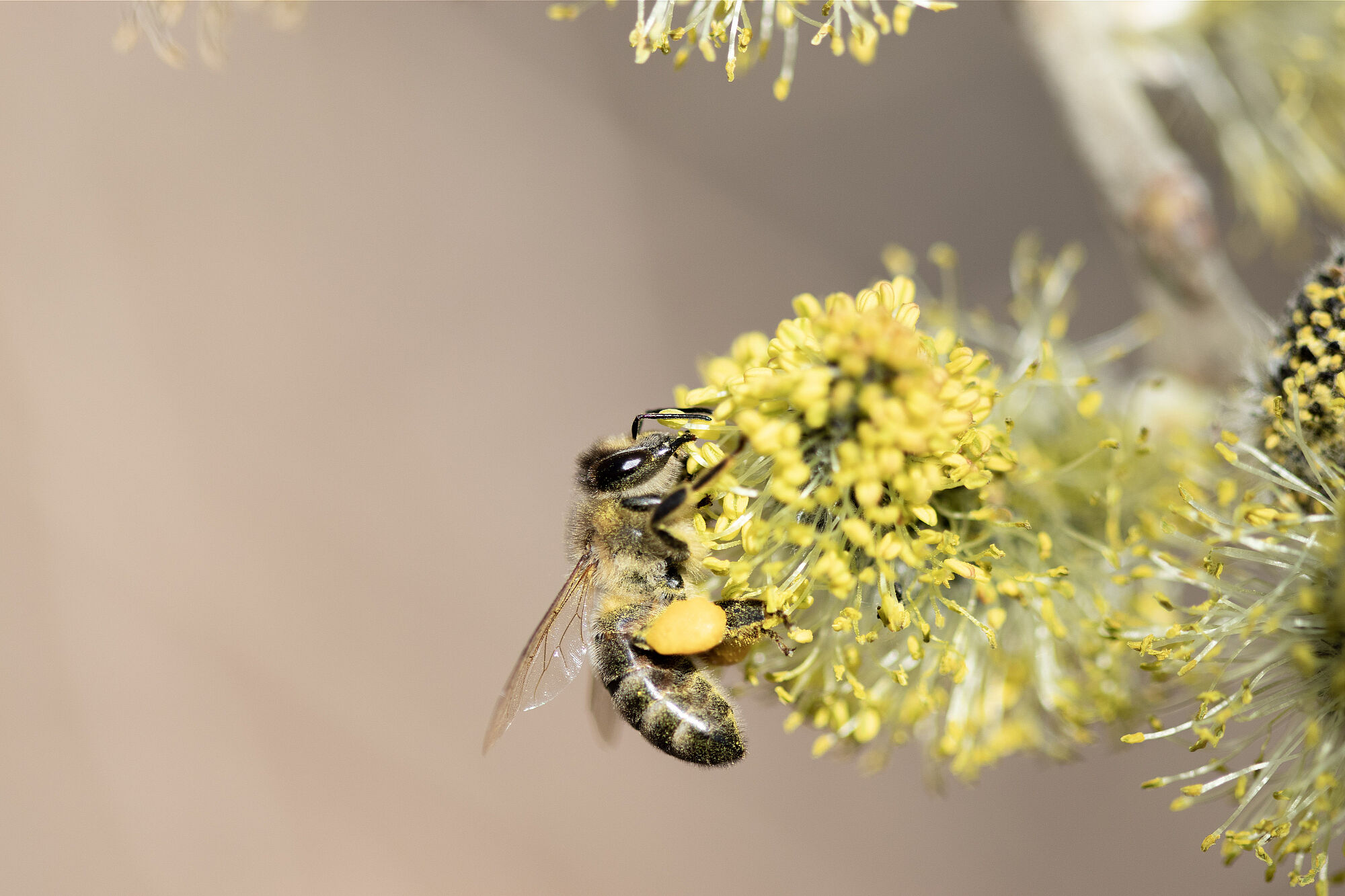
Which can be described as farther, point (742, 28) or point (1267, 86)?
point (1267, 86)

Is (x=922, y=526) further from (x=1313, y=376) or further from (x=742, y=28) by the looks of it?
(x=742, y=28)

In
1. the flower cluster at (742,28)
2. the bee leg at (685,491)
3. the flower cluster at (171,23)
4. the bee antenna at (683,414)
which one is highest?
the flower cluster at (171,23)

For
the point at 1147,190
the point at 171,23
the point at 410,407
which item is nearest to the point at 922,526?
the point at 1147,190

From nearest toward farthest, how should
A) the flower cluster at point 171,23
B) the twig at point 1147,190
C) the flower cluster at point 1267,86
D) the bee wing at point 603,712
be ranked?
the flower cluster at point 171,23 → the bee wing at point 603,712 → the twig at point 1147,190 → the flower cluster at point 1267,86

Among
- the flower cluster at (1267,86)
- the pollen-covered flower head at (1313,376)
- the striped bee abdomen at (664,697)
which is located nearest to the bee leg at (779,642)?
the striped bee abdomen at (664,697)

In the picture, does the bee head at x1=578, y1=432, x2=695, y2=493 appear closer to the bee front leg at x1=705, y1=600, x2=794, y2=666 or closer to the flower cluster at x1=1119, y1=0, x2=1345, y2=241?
the bee front leg at x1=705, y1=600, x2=794, y2=666

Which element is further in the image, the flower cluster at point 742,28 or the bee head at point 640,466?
the bee head at point 640,466

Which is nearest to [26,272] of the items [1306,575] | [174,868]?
[174,868]

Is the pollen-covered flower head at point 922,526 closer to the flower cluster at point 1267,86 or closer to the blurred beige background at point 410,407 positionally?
the flower cluster at point 1267,86
